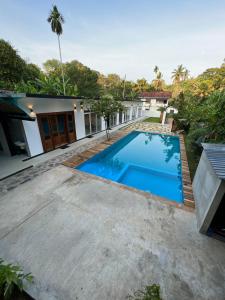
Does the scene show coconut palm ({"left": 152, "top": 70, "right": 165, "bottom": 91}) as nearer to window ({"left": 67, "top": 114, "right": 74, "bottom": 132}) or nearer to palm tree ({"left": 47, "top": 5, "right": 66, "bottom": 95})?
palm tree ({"left": 47, "top": 5, "right": 66, "bottom": 95})

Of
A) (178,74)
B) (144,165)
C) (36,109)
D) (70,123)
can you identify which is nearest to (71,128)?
(70,123)

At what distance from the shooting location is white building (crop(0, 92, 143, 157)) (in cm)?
669

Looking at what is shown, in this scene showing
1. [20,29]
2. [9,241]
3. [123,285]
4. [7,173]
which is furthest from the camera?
[20,29]

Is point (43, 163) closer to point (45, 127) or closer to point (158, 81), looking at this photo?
point (45, 127)

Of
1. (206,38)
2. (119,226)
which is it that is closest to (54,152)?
(119,226)

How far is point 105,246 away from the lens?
325 centimetres

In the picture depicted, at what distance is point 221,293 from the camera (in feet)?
8.16

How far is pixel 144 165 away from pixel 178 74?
45531 millimetres

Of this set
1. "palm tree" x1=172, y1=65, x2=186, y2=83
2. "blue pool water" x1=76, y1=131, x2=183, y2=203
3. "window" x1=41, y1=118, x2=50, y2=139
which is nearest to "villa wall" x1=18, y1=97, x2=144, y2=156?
"window" x1=41, y1=118, x2=50, y2=139

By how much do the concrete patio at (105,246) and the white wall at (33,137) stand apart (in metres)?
3.23

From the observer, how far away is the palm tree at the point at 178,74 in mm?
41000

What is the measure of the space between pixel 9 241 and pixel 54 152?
5.84 m

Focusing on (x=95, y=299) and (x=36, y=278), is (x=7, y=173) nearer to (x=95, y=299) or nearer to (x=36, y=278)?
(x=36, y=278)

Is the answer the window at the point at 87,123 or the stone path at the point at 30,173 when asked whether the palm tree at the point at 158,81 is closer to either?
the window at the point at 87,123
